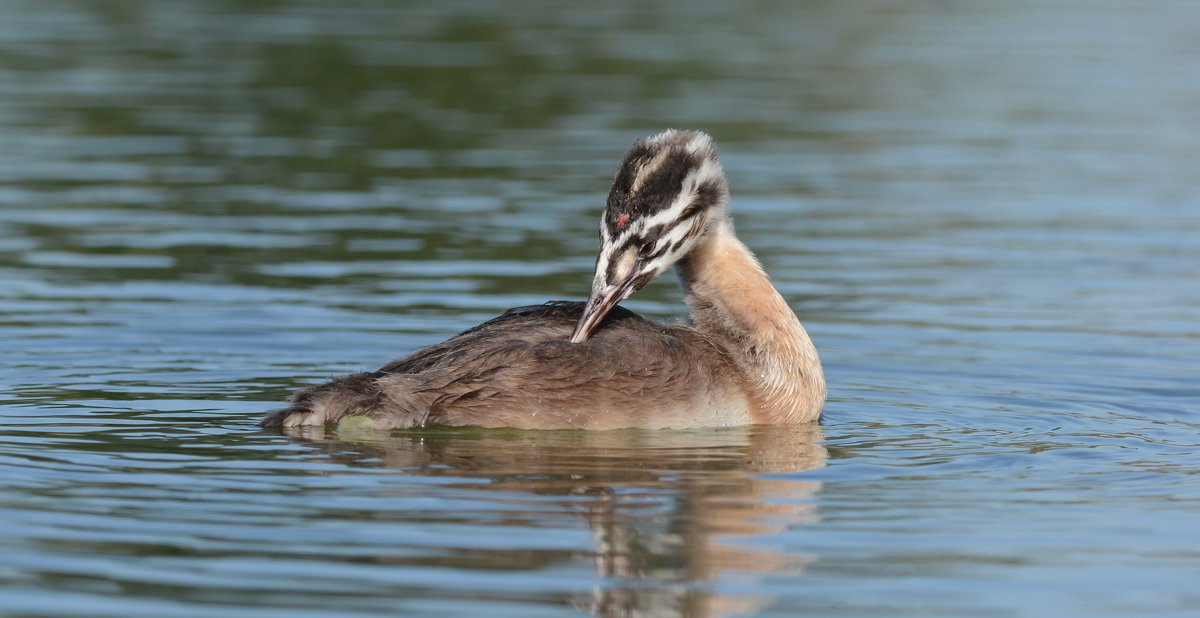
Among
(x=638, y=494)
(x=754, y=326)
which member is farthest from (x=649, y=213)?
(x=638, y=494)

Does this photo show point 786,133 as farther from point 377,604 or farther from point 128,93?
point 377,604

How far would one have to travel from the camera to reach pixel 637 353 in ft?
38.5

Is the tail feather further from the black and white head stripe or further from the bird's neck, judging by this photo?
the bird's neck

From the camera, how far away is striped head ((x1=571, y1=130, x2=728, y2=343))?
1183cm

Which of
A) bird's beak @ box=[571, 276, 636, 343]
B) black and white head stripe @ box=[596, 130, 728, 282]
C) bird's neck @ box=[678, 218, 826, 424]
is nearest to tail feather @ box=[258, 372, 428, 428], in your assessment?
bird's beak @ box=[571, 276, 636, 343]

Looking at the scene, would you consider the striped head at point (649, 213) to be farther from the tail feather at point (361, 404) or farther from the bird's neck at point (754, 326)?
the tail feather at point (361, 404)

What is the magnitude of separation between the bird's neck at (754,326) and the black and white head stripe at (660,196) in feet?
1.33

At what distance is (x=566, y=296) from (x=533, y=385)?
5.10 meters

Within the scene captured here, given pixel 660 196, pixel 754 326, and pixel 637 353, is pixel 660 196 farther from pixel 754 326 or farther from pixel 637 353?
pixel 754 326

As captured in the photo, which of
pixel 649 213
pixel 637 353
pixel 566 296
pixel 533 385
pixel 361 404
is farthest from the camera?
pixel 566 296

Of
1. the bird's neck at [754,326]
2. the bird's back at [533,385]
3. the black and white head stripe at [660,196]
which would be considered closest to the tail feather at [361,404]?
the bird's back at [533,385]

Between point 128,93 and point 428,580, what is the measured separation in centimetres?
2025

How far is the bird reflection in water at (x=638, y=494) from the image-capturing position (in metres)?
8.60

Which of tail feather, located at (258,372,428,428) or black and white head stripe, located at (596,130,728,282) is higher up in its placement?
black and white head stripe, located at (596,130,728,282)
